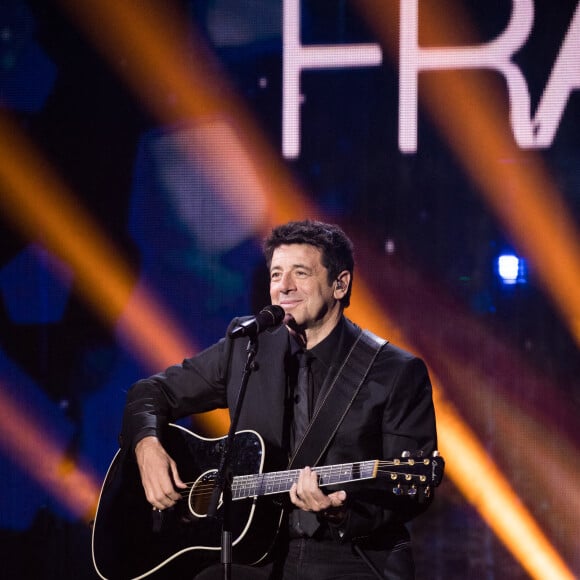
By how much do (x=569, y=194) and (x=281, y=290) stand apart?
2131mm

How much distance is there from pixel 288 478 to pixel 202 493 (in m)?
0.47

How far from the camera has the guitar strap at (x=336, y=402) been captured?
2938 mm

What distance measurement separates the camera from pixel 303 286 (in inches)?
126

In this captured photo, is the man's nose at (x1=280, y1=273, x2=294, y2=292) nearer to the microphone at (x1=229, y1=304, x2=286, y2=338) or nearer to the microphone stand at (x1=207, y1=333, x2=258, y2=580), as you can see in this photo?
the microphone at (x1=229, y1=304, x2=286, y2=338)

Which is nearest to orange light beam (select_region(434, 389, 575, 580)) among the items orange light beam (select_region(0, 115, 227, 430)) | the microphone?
orange light beam (select_region(0, 115, 227, 430))

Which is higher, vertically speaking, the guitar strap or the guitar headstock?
the guitar strap

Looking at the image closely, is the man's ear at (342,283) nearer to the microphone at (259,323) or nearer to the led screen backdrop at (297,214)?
the microphone at (259,323)

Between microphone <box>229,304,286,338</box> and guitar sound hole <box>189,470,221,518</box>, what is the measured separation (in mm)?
708

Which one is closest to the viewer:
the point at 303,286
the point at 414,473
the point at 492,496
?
the point at 414,473

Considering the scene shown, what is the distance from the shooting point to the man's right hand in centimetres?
306

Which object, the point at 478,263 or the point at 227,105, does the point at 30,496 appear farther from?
the point at 478,263

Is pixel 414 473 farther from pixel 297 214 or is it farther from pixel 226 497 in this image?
pixel 297 214

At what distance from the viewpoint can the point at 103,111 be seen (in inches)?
201

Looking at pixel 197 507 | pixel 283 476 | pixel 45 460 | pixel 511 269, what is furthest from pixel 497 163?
pixel 45 460
